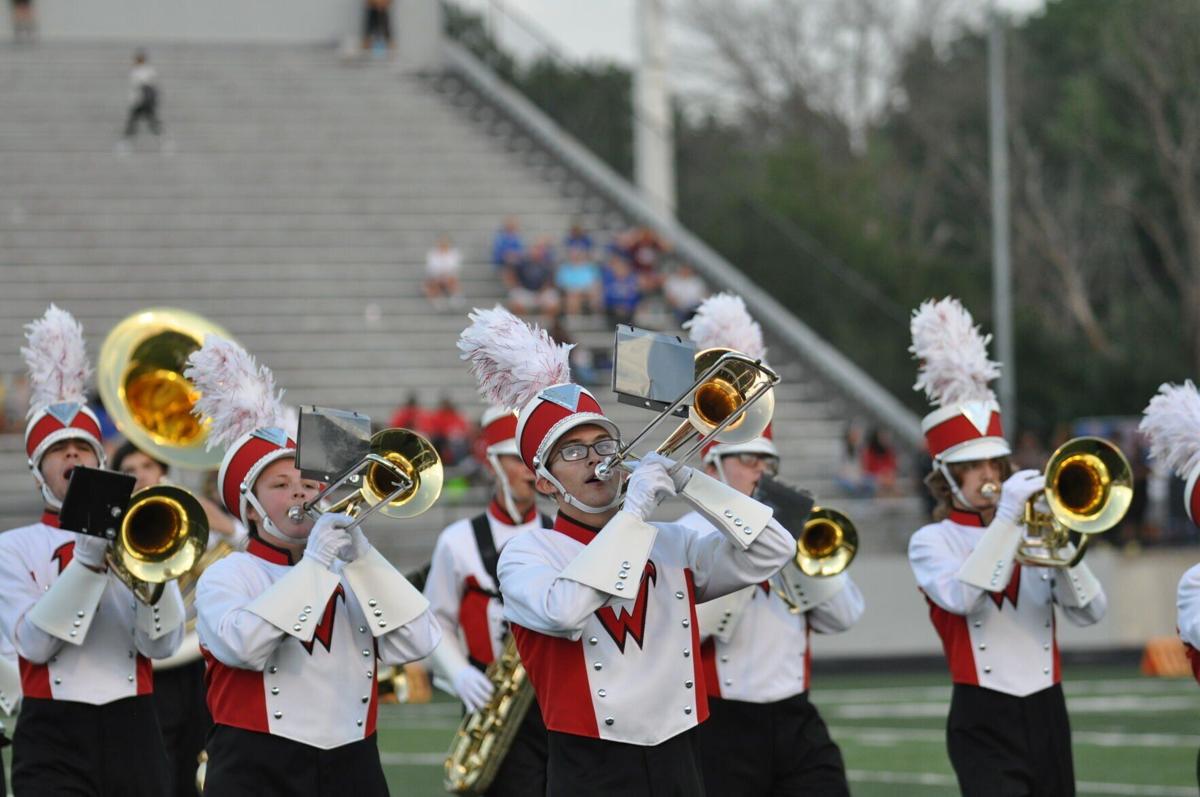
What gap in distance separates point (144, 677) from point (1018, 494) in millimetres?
2947

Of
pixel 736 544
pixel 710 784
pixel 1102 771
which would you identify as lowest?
pixel 1102 771

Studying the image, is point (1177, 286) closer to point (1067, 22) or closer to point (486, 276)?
point (1067, 22)

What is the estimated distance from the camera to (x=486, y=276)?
22.3 m

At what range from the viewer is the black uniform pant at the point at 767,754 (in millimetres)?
6867

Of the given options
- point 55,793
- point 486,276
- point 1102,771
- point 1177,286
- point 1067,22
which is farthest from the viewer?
point 1067,22

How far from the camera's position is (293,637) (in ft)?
18.4

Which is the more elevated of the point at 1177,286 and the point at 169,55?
the point at 169,55

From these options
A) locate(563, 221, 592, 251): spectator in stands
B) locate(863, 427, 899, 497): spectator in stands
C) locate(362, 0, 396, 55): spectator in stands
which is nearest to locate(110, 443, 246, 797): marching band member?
locate(863, 427, 899, 497): spectator in stands

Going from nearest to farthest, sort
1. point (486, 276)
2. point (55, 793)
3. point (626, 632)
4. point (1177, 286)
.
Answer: point (626, 632)
point (55, 793)
point (486, 276)
point (1177, 286)

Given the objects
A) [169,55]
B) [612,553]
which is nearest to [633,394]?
[612,553]

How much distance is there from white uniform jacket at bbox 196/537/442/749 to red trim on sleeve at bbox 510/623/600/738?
1.46 feet

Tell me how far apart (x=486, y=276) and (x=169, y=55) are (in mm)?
7383

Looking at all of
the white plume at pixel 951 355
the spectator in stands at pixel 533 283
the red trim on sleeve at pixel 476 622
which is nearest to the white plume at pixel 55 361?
the red trim on sleeve at pixel 476 622

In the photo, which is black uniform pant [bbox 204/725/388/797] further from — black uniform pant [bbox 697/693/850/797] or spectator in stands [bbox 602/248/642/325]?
spectator in stands [bbox 602/248/642/325]
